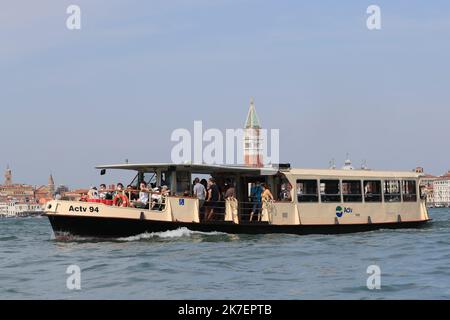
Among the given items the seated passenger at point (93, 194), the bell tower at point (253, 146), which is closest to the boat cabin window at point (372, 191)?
the seated passenger at point (93, 194)

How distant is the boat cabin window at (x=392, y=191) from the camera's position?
2956 cm

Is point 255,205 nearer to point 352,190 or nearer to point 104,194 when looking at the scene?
point 352,190

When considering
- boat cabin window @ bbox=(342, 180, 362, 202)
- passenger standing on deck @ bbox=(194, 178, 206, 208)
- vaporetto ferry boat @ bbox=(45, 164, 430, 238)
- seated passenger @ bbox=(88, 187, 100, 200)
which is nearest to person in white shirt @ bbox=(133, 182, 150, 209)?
vaporetto ferry boat @ bbox=(45, 164, 430, 238)

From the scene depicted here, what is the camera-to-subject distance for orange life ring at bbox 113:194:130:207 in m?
24.1

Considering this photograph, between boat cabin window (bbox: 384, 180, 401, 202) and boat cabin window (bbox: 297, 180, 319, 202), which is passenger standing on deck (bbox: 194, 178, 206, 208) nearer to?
boat cabin window (bbox: 297, 180, 319, 202)

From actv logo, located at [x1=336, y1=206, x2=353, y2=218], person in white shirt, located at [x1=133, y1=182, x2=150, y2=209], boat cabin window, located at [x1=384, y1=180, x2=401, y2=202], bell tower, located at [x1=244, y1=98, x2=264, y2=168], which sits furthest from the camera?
bell tower, located at [x1=244, y1=98, x2=264, y2=168]

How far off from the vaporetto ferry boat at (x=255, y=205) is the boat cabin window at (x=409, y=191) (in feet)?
0.12

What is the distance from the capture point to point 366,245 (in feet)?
76.1

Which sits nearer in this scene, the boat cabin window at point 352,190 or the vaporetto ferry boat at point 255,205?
the vaporetto ferry boat at point 255,205

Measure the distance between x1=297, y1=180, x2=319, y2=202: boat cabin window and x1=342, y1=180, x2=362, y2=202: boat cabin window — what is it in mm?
1217

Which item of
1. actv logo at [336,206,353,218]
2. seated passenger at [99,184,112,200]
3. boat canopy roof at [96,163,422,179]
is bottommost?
actv logo at [336,206,353,218]

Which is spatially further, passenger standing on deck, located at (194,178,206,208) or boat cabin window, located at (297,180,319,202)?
boat cabin window, located at (297,180,319,202)

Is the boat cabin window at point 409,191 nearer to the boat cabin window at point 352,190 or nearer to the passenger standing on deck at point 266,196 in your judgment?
the boat cabin window at point 352,190
